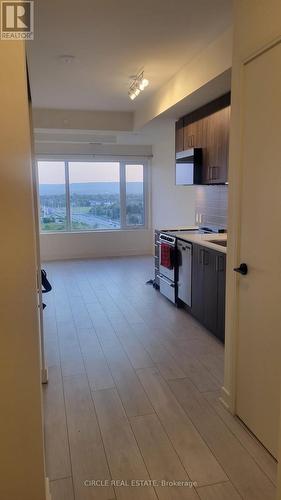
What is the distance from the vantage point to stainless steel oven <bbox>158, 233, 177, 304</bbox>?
4625 mm

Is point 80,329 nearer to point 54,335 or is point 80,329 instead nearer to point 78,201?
point 54,335

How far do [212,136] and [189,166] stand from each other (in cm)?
60

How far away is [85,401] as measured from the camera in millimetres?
2625

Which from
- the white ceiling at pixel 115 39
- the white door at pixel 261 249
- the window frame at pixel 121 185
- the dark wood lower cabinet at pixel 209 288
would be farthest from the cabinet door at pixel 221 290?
the window frame at pixel 121 185

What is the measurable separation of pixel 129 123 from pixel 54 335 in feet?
12.3

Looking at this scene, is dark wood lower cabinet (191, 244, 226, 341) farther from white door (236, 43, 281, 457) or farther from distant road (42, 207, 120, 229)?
distant road (42, 207, 120, 229)

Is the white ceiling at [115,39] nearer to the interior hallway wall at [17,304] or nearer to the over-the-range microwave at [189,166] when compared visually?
the over-the-range microwave at [189,166]

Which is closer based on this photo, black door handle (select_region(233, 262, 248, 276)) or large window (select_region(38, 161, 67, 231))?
black door handle (select_region(233, 262, 248, 276))

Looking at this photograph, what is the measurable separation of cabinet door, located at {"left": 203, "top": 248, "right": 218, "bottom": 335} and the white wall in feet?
6.97

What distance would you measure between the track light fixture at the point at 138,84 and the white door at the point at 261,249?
6.92ft

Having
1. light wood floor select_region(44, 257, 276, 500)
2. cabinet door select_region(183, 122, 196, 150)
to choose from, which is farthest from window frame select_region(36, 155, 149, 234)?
light wood floor select_region(44, 257, 276, 500)

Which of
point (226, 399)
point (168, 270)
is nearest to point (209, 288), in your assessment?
point (168, 270)

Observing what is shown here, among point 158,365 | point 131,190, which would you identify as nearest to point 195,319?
point 158,365

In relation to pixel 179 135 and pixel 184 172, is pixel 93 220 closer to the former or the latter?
pixel 179 135
